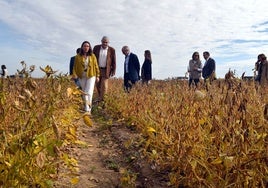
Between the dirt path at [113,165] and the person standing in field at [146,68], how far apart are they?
4.72 metres

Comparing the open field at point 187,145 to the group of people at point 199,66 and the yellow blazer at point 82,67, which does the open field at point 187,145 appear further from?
the group of people at point 199,66

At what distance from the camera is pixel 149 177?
326 centimetres

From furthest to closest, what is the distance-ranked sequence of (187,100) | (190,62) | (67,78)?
(190,62) → (187,100) → (67,78)

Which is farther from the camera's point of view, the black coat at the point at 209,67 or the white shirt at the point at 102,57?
the black coat at the point at 209,67

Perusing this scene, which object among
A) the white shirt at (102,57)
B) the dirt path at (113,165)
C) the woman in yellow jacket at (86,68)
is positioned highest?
the white shirt at (102,57)

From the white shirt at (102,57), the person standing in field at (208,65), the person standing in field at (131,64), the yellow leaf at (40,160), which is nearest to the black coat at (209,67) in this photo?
the person standing in field at (208,65)

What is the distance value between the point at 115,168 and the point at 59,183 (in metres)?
0.88

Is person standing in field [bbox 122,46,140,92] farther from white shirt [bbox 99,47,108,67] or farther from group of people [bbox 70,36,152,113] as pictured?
white shirt [bbox 99,47,108,67]

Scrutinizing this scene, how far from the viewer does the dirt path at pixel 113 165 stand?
3115 mm

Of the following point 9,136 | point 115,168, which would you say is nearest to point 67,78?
point 115,168

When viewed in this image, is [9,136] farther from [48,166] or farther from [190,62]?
[190,62]

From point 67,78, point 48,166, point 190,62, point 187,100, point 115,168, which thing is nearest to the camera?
point 48,166

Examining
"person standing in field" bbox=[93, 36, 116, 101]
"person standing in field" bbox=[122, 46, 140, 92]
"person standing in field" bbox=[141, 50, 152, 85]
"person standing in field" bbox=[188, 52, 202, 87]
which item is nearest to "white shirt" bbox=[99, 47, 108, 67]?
"person standing in field" bbox=[93, 36, 116, 101]

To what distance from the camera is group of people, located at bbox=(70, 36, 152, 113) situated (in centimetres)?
720
